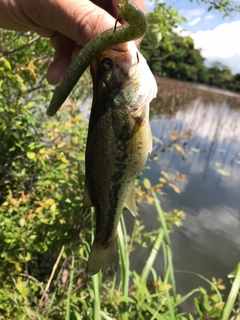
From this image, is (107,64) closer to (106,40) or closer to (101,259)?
(106,40)

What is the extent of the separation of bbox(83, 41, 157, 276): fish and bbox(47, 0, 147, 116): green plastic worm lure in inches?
7.7

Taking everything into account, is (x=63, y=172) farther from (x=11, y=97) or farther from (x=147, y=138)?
(x=147, y=138)

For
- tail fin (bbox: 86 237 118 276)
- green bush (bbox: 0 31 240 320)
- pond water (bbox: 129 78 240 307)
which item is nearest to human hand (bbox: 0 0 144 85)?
green bush (bbox: 0 31 240 320)

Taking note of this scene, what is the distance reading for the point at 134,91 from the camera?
1380mm

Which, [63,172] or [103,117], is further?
[63,172]

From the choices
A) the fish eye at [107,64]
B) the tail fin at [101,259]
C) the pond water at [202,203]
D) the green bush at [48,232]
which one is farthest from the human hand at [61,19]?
the pond water at [202,203]

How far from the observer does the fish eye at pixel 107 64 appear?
1.37 metres

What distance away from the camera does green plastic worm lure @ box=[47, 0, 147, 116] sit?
92cm

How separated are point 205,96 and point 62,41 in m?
24.0

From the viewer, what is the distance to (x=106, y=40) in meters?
1.09

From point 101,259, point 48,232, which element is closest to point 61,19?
point 101,259

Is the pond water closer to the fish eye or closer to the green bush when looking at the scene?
the green bush

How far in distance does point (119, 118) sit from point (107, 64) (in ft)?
0.74

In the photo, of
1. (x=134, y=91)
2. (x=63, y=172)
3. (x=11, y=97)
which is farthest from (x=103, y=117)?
(x=11, y=97)
